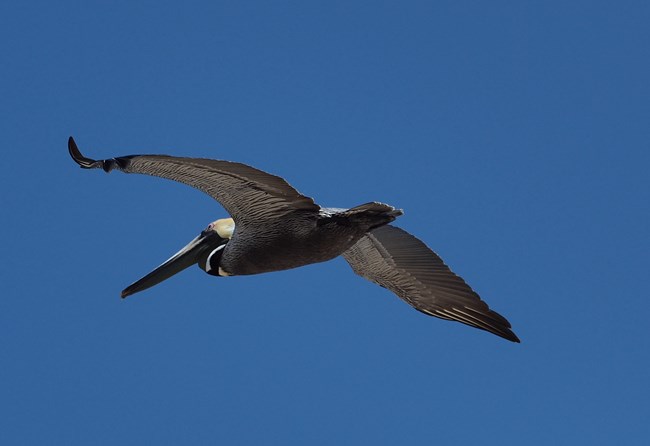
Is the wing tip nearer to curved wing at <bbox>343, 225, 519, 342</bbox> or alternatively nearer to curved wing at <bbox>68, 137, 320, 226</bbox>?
curved wing at <bbox>68, 137, 320, 226</bbox>

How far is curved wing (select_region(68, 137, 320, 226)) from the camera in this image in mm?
8461

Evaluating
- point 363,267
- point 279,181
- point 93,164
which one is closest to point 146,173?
point 93,164

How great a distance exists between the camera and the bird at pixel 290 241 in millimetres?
8680

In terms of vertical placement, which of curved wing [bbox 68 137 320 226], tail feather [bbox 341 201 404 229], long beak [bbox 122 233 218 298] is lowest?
long beak [bbox 122 233 218 298]

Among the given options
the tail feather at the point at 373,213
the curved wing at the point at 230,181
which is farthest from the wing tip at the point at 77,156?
the tail feather at the point at 373,213

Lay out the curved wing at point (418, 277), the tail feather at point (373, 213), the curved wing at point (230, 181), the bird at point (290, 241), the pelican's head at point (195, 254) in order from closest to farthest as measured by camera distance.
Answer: the curved wing at point (230, 181) < the bird at point (290, 241) < the tail feather at point (373, 213) < the curved wing at point (418, 277) < the pelican's head at point (195, 254)

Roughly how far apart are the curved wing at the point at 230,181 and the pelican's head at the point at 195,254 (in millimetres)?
1122

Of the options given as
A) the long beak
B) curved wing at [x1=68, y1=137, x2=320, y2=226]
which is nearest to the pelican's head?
the long beak

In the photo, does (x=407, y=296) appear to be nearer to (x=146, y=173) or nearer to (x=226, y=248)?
(x=226, y=248)

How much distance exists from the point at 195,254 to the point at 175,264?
0.30 metres

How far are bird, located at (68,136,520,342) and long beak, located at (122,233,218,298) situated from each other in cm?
1

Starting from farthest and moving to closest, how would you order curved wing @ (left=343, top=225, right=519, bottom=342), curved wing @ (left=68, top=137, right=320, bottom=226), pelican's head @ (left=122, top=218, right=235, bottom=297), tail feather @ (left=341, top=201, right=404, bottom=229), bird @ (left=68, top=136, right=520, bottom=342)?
pelican's head @ (left=122, top=218, right=235, bottom=297)
curved wing @ (left=343, top=225, right=519, bottom=342)
tail feather @ (left=341, top=201, right=404, bottom=229)
bird @ (left=68, top=136, right=520, bottom=342)
curved wing @ (left=68, top=137, right=320, bottom=226)

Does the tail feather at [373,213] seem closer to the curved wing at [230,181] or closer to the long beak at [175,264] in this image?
the curved wing at [230,181]

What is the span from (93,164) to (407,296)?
3.92m
